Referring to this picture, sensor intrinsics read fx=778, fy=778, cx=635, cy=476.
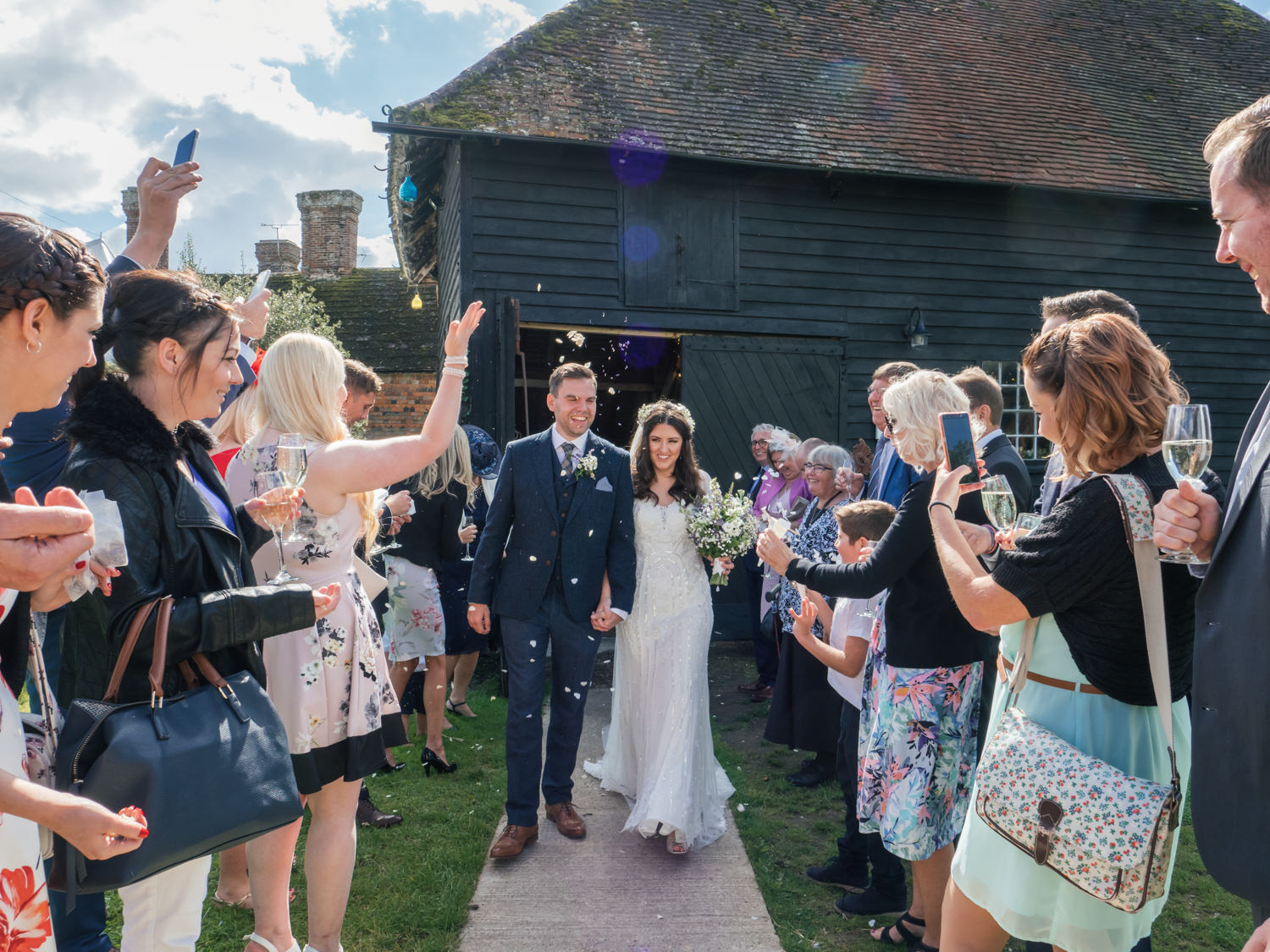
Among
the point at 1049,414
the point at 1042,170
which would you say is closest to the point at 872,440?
the point at 1042,170

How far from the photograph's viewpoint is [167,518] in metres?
1.92

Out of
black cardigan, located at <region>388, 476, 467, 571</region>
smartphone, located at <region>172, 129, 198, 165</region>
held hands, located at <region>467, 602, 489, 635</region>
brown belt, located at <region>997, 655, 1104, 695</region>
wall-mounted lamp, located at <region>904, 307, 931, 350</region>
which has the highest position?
smartphone, located at <region>172, 129, 198, 165</region>

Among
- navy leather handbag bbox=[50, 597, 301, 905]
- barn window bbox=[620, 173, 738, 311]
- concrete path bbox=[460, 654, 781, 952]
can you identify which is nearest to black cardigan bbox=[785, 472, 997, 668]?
concrete path bbox=[460, 654, 781, 952]

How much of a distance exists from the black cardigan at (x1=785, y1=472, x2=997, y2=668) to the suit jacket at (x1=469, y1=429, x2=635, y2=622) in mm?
1596

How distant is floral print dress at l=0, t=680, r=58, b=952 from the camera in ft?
4.56

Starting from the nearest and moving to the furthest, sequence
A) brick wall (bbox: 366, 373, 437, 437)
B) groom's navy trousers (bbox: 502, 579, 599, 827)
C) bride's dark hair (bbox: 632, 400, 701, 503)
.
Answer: groom's navy trousers (bbox: 502, 579, 599, 827)
bride's dark hair (bbox: 632, 400, 701, 503)
brick wall (bbox: 366, 373, 437, 437)

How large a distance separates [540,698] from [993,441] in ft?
8.57

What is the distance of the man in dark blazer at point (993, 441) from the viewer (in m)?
3.48

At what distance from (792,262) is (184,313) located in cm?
859

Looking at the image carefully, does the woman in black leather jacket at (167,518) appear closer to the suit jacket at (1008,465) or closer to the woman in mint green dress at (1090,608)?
the woman in mint green dress at (1090,608)

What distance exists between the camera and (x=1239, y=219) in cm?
150

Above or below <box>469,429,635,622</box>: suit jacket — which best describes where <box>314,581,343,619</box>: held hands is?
above

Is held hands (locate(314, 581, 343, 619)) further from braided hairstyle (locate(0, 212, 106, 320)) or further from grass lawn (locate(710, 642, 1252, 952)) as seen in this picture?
grass lawn (locate(710, 642, 1252, 952))

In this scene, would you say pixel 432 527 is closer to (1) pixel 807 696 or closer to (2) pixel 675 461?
(2) pixel 675 461
